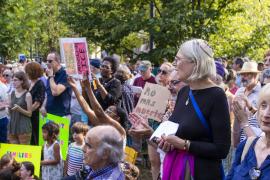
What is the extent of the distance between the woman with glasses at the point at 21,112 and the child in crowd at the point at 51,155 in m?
1.43

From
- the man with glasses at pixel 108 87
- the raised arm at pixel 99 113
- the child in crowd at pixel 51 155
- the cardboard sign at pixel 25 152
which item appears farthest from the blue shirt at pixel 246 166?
the child in crowd at pixel 51 155

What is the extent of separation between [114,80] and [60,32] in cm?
3053

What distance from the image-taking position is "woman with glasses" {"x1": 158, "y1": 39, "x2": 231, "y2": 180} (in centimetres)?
354

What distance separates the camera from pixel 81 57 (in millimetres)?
6004

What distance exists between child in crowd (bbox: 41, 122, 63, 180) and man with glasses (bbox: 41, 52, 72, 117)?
0.74 metres

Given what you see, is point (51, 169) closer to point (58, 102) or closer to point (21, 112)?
point (58, 102)

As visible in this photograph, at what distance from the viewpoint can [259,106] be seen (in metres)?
3.04

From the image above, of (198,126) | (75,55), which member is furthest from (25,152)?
(198,126)

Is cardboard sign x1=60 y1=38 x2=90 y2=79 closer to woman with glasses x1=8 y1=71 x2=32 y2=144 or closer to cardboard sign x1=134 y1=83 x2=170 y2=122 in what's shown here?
cardboard sign x1=134 y1=83 x2=170 y2=122

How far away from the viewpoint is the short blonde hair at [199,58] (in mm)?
3598

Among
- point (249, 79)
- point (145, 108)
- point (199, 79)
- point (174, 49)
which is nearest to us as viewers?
point (199, 79)

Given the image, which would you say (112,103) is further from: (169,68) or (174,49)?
(174,49)

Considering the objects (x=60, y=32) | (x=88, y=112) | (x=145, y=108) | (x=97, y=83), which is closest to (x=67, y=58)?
(x=97, y=83)

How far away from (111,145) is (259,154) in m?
1.01
